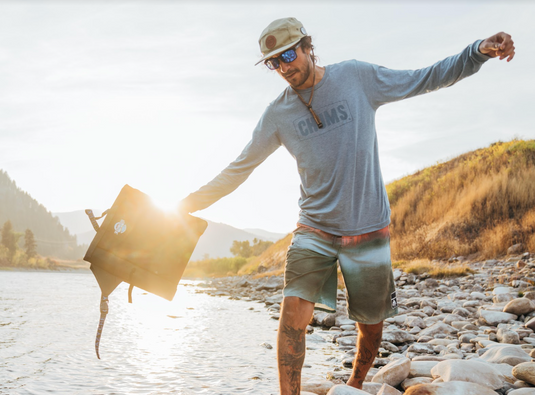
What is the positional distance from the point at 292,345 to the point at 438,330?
3489mm

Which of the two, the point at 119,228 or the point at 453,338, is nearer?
the point at 119,228

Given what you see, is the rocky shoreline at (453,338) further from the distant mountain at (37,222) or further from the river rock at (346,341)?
the distant mountain at (37,222)

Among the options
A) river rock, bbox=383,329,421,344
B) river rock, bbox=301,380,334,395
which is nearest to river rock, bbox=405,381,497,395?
river rock, bbox=301,380,334,395

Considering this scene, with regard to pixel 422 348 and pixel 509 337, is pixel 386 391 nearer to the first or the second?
pixel 422 348

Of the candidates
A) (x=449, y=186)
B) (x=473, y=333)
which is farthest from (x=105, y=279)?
(x=449, y=186)

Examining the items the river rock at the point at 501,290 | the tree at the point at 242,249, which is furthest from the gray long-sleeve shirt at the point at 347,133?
the tree at the point at 242,249

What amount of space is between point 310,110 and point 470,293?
252 inches

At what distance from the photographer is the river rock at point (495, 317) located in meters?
5.58

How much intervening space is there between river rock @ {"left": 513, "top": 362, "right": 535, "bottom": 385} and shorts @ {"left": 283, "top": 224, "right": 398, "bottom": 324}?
124cm

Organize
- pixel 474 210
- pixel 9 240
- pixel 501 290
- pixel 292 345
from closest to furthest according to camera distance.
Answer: pixel 292 345
pixel 501 290
pixel 474 210
pixel 9 240

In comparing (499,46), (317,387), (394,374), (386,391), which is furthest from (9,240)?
(499,46)

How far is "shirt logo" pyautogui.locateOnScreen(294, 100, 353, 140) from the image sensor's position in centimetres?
271

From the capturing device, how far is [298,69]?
2746mm

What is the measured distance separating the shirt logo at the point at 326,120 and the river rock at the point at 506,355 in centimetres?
259
